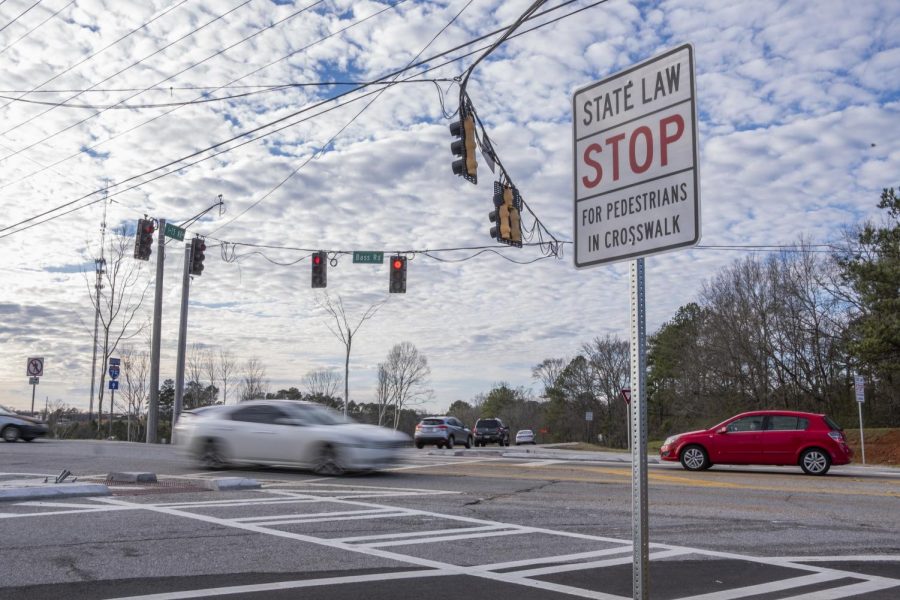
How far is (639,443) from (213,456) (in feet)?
45.4

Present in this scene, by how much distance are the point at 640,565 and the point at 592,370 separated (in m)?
97.4

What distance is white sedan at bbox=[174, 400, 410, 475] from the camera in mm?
14469

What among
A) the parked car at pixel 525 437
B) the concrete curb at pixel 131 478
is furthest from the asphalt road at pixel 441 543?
the parked car at pixel 525 437

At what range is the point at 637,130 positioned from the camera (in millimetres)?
3479

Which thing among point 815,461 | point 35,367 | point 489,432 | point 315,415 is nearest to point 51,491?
point 315,415

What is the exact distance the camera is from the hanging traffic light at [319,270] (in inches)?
967

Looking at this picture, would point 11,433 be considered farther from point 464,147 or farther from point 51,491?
point 464,147

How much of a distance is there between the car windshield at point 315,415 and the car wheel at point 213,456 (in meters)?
1.76

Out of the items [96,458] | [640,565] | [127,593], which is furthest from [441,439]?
[640,565]

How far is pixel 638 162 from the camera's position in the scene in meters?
3.46

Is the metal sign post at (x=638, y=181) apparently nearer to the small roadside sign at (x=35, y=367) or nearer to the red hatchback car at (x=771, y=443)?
the red hatchback car at (x=771, y=443)

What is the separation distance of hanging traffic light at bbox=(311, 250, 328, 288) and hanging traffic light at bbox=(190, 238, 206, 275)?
16.7ft

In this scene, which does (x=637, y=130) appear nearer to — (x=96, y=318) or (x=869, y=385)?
(x=96, y=318)

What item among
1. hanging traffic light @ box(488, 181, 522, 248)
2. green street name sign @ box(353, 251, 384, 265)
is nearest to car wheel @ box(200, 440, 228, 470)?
hanging traffic light @ box(488, 181, 522, 248)
